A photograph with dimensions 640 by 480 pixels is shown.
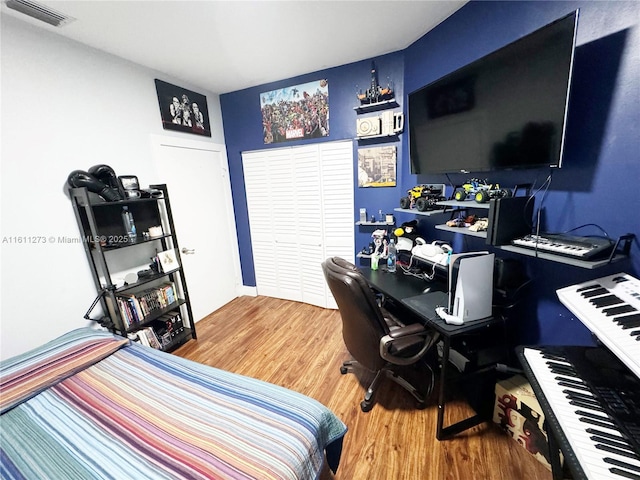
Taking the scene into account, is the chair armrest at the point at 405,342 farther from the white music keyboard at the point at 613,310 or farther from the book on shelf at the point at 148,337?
the book on shelf at the point at 148,337

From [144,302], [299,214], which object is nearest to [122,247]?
[144,302]

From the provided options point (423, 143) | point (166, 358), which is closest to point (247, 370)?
point (166, 358)

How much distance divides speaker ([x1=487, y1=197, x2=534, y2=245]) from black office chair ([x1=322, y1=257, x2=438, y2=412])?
0.64 meters

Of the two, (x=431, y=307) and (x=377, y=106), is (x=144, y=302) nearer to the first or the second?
(x=431, y=307)

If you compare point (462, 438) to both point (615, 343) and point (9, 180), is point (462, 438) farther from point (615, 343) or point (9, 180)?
point (9, 180)

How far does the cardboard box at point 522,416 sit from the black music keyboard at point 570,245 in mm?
801

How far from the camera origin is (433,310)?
1.42 metres

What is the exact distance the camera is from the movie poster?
254 centimetres

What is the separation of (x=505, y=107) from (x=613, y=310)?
1041mm

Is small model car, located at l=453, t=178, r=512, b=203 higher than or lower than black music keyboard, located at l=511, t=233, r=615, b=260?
higher

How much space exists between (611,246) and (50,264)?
313 cm

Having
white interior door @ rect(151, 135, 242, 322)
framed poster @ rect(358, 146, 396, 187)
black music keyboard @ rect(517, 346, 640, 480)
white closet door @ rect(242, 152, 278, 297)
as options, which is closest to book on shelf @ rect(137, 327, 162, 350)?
white interior door @ rect(151, 135, 242, 322)

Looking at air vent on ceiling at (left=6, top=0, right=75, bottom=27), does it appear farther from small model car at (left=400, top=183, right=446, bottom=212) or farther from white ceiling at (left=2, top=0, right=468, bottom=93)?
Result: small model car at (left=400, top=183, right=446, bottom=212)

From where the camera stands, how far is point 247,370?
201 cm
